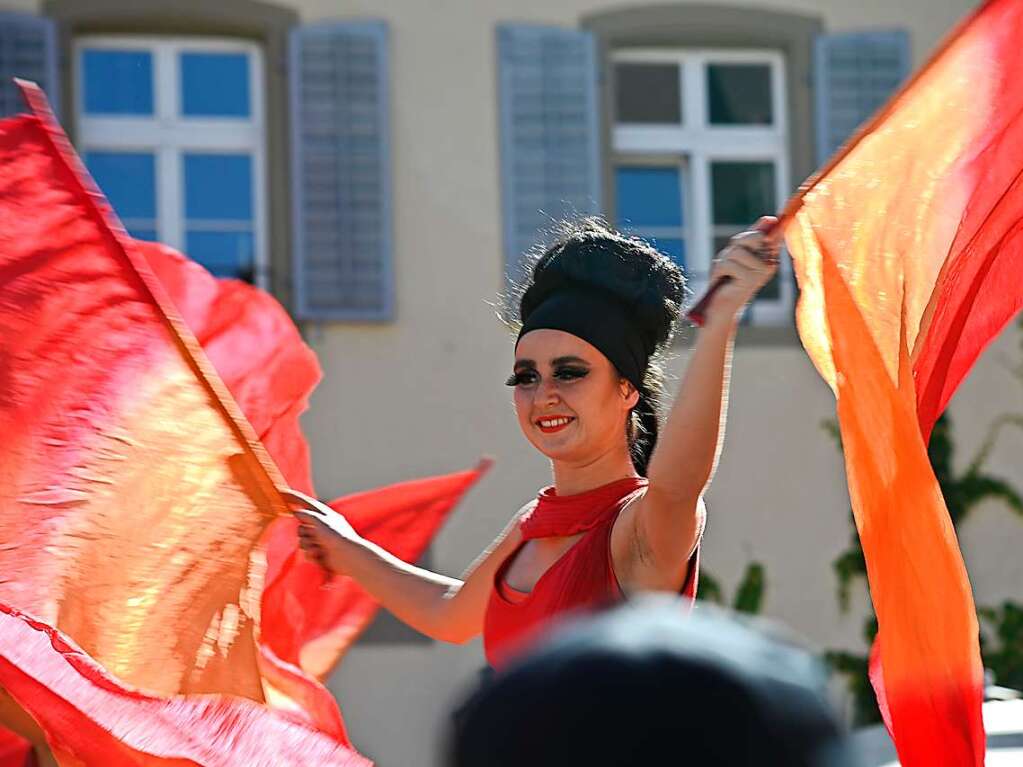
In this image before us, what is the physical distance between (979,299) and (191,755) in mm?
1344

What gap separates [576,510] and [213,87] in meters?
6.67

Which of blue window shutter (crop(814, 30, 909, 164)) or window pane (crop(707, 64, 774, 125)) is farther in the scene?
window pane (crop(707, 64, 774, 125))

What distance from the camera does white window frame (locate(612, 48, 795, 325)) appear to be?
9359 mm

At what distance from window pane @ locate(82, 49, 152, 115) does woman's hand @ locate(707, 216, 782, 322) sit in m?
6.97

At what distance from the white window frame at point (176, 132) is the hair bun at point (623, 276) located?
620 cm

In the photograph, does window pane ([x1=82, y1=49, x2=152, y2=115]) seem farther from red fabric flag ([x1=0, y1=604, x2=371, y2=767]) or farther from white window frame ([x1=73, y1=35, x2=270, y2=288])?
red fabric flag ([x1=0, y1=604, x2=371, y2=767])

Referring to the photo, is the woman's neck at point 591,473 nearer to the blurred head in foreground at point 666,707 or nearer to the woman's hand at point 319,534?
the woman's hand at point 319,534

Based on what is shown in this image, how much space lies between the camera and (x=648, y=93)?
940cm

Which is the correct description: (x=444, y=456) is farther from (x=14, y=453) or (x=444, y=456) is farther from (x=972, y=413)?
(x=14, y=453)

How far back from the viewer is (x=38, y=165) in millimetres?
3059

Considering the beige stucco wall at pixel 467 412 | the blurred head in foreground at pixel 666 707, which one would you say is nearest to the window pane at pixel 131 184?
the beige stucco wall at pixel 467 412

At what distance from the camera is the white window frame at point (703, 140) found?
30.7ft

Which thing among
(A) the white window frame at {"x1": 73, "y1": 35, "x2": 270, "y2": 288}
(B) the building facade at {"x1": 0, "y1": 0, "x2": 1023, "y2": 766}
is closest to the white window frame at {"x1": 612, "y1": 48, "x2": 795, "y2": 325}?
(B) the building facade at {"x1": 0, "y1": 0, "x2": 1023, "y2": 766}

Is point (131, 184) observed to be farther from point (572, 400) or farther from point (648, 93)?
point (572, 400)
